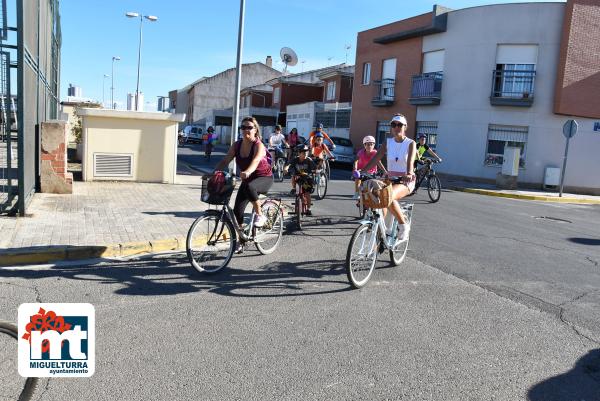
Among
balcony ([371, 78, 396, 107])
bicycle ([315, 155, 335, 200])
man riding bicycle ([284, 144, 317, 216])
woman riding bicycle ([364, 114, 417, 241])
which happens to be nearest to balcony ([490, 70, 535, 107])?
balcony ([371, 78, 396, 107])

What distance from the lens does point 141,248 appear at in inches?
273

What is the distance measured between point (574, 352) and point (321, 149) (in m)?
8.61

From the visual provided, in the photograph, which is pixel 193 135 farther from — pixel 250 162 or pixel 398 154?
pixel 398 154

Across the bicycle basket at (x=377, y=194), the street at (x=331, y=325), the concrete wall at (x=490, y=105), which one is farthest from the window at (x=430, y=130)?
the bicycle basket at (x=377, y=194)

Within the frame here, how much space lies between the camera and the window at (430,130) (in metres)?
25.1

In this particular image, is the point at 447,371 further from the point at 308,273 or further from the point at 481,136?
the point at 481,136

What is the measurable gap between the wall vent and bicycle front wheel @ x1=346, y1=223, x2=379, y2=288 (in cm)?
909

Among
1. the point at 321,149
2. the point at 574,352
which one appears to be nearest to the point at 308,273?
the point at 574,352

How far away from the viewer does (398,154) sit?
6664 millimetres

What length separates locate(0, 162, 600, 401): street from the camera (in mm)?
3592

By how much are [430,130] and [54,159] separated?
1875 centimetres

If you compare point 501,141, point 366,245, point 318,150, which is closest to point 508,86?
point 501,141

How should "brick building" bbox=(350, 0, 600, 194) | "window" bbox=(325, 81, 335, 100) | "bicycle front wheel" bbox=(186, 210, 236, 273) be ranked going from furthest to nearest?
"window" bbox=(325, 81, 335, 100) → "brick building" bbox=(350, 0, 600, 194) → "bicycle front wheel" bbox=(186, 210, 236, 273)
